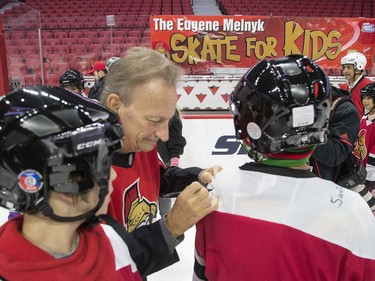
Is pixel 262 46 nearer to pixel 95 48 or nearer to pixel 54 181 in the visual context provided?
pixel 95 48

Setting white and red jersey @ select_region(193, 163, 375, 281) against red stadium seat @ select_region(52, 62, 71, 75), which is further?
red stadium seat @ select_region(52, 62, 71, 75)

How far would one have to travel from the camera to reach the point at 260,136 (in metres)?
0.91

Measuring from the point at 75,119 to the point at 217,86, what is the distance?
655cm

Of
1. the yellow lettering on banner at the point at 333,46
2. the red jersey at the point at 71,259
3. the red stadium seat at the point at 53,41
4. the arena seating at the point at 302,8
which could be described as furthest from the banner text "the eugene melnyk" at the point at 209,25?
the red jersey at the point at 71,259

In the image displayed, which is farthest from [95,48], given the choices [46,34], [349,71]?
[349,71]

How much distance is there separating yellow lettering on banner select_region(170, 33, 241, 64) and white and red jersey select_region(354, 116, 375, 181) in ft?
15.8

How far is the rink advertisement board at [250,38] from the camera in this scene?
293 inches

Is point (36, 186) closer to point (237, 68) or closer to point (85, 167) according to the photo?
point (85, 167)

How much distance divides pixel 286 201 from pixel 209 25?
6.97 meters

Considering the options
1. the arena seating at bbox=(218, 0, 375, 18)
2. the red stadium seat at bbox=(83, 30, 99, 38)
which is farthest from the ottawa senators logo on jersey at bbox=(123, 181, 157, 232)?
the arena seating at bbox=(218, 0, 375, 18)

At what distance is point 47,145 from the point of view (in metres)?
0.68

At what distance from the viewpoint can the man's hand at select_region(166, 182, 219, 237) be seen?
922 millimetres

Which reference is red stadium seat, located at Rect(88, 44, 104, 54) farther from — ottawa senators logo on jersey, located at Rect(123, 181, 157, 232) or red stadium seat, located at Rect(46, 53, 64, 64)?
ottawa senators logo on jersey, located at Rect(123, 181, 157, 232)

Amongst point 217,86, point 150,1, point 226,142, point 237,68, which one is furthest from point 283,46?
point 150,1
